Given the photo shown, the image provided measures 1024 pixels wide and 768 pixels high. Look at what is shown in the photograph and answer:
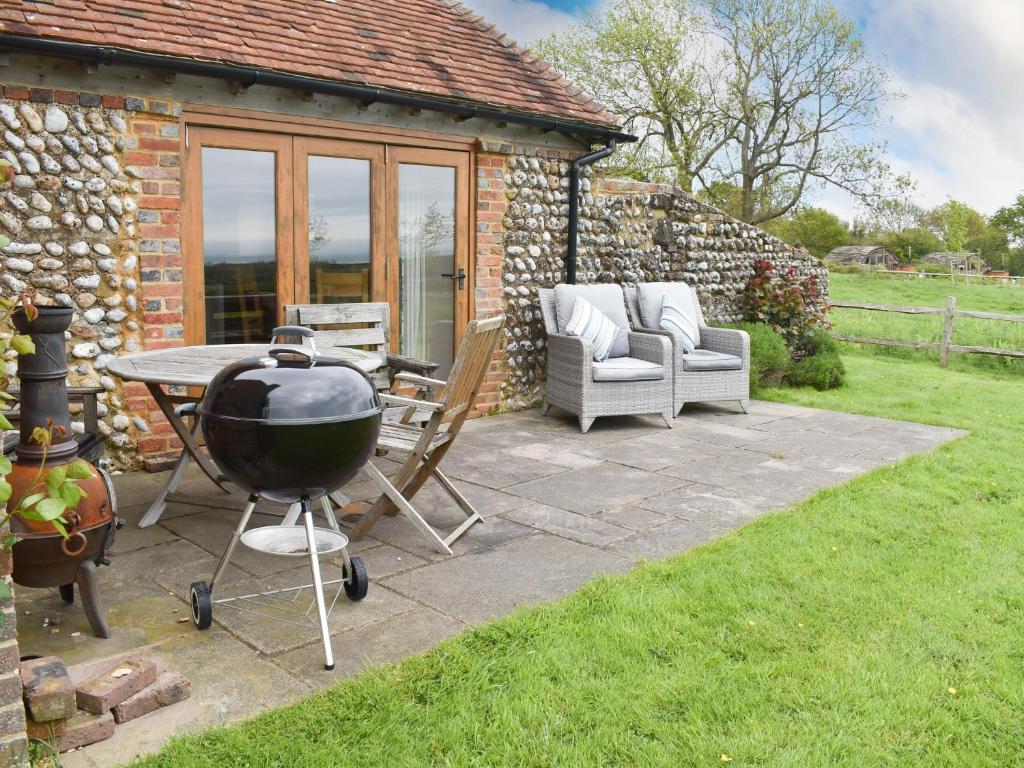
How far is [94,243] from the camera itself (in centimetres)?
509

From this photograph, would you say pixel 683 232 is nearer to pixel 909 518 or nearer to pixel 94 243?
pixel 909 518

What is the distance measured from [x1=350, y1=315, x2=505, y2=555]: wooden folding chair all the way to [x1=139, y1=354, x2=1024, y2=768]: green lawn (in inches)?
33.6

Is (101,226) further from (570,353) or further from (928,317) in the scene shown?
(928,317)

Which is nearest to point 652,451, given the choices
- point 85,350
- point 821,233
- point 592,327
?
point 592,327

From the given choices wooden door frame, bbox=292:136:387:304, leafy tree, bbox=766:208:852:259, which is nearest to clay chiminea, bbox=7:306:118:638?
wooden door frame, bbox=292:136:387:304

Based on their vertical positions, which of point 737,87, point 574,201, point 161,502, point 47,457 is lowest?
point 161,502

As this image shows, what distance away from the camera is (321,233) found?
6.20 meters

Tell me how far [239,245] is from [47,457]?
3.17 meters

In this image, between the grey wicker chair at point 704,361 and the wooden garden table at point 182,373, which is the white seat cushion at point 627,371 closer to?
the grey wicker chair at point 704,361

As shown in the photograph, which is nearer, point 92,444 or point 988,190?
point 92,444

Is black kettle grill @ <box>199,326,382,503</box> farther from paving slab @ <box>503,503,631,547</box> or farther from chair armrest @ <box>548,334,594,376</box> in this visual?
chair armrest @ <box>548,334,594,376</box>

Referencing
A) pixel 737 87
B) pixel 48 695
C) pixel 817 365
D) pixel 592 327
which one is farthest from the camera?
pixel 737 87

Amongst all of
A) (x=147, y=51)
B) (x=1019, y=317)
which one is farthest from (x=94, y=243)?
(x=1019, y=317)

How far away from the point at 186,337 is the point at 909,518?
4321mm
